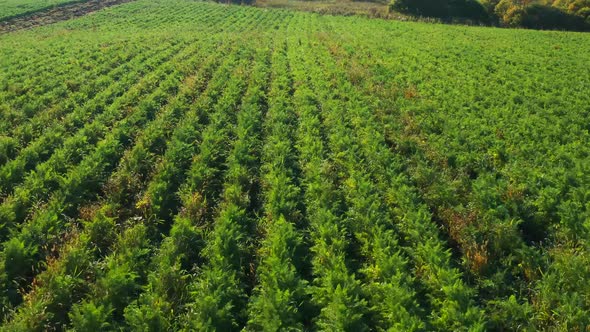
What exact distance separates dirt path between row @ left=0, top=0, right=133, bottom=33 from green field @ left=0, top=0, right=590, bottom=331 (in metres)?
21.1

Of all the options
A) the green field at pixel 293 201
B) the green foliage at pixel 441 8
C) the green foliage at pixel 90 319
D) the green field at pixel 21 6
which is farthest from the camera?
the green foliage at pixel 441 8

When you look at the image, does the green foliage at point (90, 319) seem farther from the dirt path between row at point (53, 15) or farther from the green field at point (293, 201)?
the dirt path between row at point (53, 15)

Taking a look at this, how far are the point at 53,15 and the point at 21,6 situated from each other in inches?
196

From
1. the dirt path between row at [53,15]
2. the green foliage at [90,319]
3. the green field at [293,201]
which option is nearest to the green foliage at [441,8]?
the green field at [293,201]

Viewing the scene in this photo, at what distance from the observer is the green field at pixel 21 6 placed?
4012 centimetres

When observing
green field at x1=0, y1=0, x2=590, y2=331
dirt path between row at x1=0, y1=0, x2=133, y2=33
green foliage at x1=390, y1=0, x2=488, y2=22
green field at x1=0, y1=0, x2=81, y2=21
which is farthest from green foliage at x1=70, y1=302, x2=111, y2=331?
green foliage at x1=390, y1=0, x2=488, y2=22

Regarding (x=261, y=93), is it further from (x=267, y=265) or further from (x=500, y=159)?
(x=267, y=265)

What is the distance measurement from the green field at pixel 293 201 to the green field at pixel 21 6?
26.1 meters

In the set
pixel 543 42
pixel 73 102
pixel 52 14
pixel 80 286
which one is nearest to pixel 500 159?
pixel 80 286

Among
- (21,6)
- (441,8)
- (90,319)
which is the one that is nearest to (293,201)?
(90,319)

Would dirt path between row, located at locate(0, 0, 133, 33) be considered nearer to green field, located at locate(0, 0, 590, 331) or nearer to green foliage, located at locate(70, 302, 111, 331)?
green field, located at locate(0, 0, 590, 331)

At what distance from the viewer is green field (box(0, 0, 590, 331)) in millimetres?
6195

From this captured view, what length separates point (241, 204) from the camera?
909cm

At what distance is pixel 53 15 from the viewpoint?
42.7m
